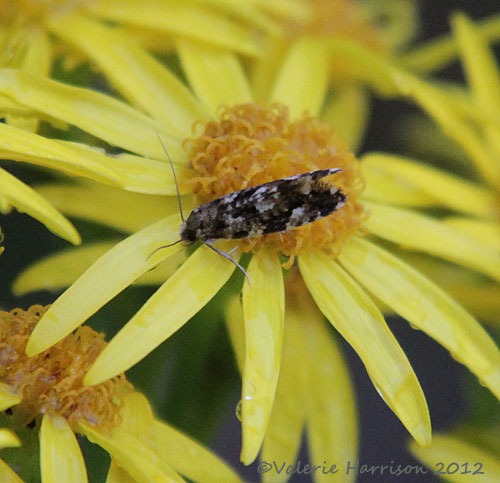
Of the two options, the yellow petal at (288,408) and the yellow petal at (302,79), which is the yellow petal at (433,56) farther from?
the yellow petal at (288,408)

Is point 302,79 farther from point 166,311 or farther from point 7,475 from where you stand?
point 7,475

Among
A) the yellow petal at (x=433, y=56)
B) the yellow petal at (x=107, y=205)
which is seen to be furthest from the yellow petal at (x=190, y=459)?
the yellow petal at (x=433, y=56)

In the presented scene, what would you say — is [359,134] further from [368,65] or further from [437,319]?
[437,319]

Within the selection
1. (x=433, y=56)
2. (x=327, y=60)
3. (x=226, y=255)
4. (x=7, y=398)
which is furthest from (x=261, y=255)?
(x=433, y=56)

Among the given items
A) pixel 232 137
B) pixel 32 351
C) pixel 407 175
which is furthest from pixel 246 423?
pixel 407 175

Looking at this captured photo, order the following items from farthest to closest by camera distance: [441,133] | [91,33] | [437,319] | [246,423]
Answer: [441,133] < [91,33] < [437,319] < [246,423]

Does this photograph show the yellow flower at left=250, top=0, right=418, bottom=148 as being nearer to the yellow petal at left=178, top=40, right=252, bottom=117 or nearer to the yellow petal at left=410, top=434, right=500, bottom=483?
the yellow petal at left=178, top=40, right=252, bottom=117

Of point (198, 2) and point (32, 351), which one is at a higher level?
point (198, 2)
